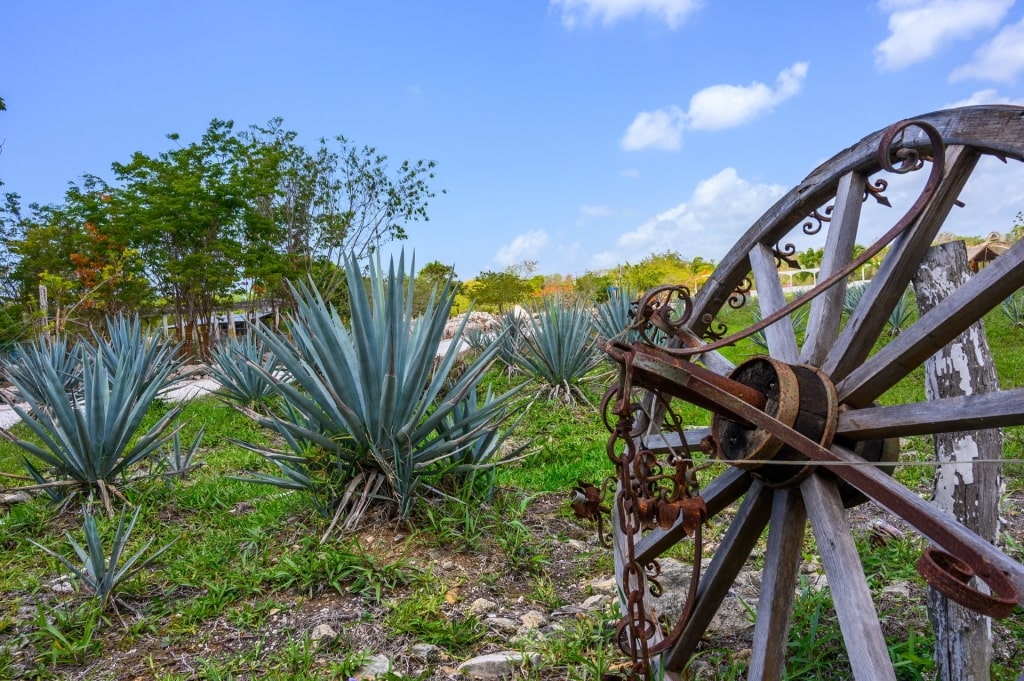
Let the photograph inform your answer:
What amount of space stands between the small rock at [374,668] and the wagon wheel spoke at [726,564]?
91 centimetres

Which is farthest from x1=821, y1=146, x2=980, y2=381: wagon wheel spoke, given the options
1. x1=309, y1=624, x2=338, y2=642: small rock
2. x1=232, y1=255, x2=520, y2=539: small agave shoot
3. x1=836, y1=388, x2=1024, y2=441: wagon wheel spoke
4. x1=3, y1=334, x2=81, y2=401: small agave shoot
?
x1=3, y1=334, x2=81, y2=401: small agave shoot

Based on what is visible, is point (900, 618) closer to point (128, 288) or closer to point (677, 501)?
point (677, 501)

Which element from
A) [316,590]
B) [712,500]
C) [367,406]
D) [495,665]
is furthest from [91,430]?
[712,500]

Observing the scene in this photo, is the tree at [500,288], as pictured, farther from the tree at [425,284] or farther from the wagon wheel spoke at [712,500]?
the wagon wheel spoke at [712,500]

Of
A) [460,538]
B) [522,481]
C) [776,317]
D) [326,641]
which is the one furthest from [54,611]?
[776,317]

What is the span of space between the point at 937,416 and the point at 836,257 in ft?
1.87

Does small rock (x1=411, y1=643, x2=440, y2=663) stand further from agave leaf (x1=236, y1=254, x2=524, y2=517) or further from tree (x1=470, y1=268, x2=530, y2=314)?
tree (x1=470, y1=268, x2=530, y2=314)


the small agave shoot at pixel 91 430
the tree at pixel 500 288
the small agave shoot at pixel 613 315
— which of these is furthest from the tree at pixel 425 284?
the small agave shoot at pixel 91 430

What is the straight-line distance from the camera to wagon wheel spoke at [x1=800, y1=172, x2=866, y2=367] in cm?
179

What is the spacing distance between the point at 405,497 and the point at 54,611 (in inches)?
55.6

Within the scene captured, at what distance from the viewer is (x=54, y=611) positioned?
2627mm

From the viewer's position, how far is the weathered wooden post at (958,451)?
177 cm

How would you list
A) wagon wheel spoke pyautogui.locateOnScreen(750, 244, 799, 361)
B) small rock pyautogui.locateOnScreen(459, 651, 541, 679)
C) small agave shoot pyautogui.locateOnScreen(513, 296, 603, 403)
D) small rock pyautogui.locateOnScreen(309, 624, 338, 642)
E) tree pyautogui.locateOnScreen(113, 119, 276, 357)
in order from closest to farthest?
wagon wheel spoke pyautogui.locateOnScreen(750, 244, 799, 361), small rock pyautogui.locateOnScreen(459, 651, 541, 679), small rock pyautogui.locateOnScreen(309, 624, 338, 642), small agave shoot pyautogui.locateOnScreen(513, 296, 603, 403), tree pyautogui.locateOnScreen(113, 119, 276, 357)

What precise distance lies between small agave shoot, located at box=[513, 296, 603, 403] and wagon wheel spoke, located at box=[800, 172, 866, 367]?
16.8ft
